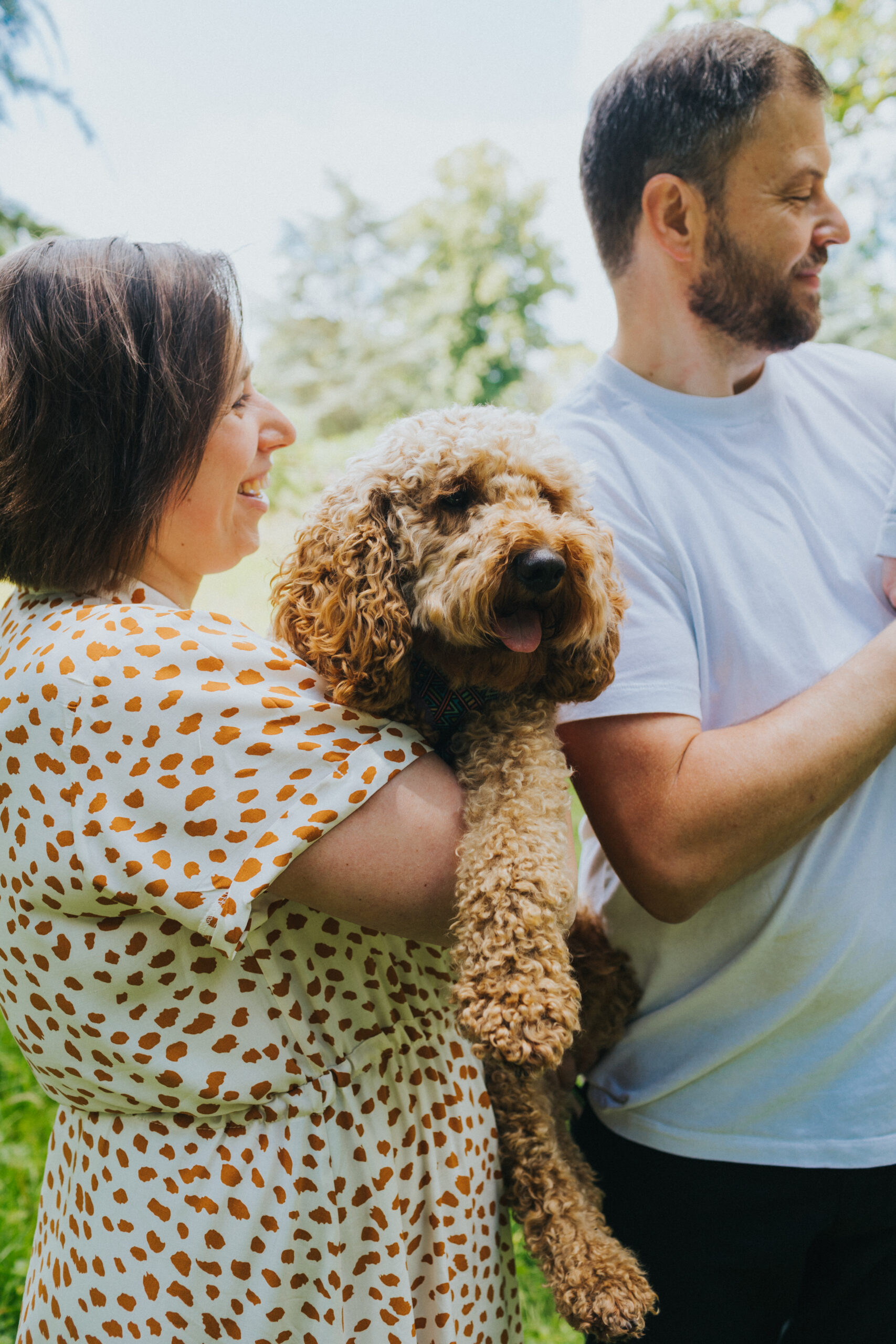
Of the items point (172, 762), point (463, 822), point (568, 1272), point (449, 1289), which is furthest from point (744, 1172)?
point (172, 762)

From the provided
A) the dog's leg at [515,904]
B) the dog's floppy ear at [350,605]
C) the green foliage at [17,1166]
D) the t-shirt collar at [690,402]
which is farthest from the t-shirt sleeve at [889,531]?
the green foliage at [17,1166]

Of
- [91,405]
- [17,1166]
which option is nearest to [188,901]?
[91,405]

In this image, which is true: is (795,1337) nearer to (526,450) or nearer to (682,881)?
(682,881)

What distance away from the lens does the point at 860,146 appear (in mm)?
8664

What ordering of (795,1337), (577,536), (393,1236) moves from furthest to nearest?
1. (795,1337)
2. (577,536)
3. (393,1236)

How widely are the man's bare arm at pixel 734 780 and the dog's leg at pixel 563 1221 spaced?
0.43 meters

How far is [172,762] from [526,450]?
0.89m

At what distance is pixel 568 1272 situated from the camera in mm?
1544

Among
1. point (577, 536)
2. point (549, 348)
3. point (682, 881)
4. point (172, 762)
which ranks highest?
point (577, 536)

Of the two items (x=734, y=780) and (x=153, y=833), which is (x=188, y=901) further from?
(x=734, y=780)

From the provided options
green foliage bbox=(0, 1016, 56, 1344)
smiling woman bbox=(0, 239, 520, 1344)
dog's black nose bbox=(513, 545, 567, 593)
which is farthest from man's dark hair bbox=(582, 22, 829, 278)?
green foliage bbox=(0, 1016, 56, 1344)

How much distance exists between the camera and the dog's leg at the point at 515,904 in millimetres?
1196

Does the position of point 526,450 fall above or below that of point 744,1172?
above

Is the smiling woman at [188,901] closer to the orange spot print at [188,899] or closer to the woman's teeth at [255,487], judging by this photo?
the orange spot print at [188,899]
